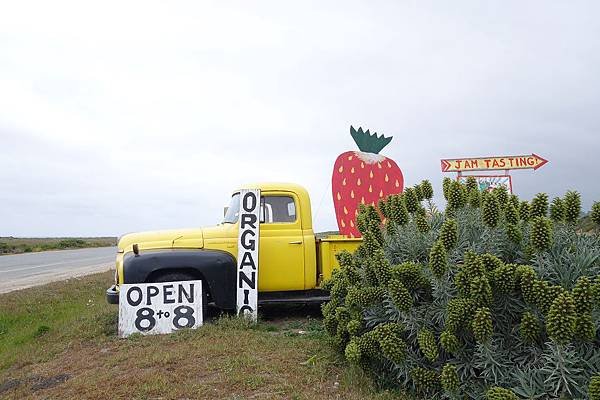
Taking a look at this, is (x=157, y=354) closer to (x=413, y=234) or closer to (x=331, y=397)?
(x=331, y=397)

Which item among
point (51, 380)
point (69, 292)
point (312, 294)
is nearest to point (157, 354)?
point (51, 380)

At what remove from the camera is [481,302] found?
10.6 feet

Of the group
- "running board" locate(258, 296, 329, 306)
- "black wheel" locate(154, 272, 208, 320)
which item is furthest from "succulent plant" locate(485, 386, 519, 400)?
"black wheel" locate(154, 272, 208, 320)

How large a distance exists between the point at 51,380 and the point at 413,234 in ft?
11.9

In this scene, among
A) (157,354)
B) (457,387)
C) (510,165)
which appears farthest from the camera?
(510,165)

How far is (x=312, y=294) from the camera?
23.6 feet

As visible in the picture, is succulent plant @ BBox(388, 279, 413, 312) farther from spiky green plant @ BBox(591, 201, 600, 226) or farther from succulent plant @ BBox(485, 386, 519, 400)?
spiky green plant @ BBox(591, 201, 600, 226)

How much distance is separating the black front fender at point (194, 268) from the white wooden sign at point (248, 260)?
116 millimetres

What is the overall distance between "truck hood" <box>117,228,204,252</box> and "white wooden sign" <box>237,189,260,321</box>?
606 millimetres

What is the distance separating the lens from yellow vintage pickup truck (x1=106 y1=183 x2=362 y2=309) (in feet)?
22.0

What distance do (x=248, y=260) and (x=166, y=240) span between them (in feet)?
3.76

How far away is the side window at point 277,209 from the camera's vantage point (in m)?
7.35

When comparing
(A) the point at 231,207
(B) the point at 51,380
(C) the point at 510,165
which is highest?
(C) the point at 510,165

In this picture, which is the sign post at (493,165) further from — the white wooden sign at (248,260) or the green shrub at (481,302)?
the green shrub at (481,302)
